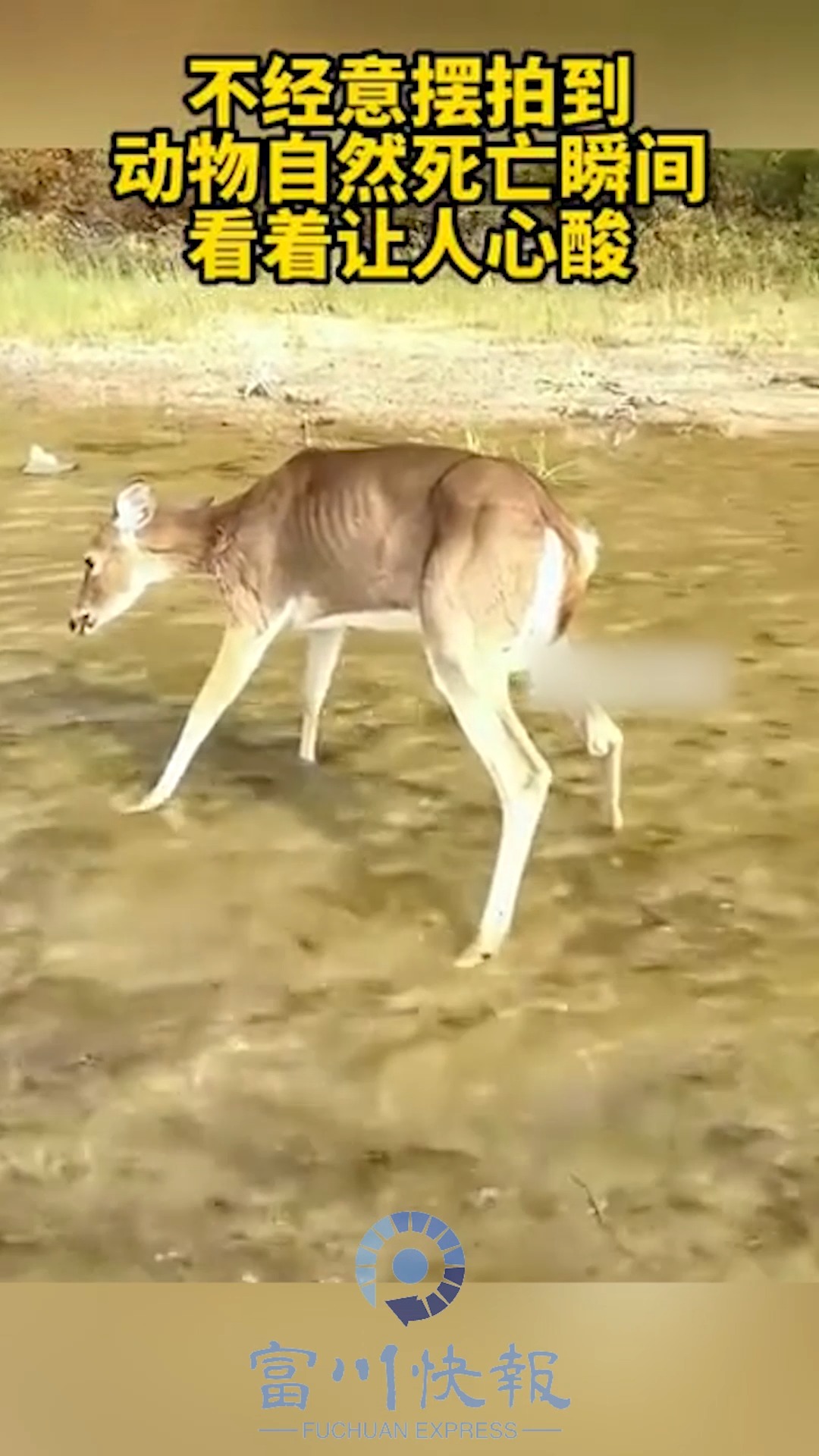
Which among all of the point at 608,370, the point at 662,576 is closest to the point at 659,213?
the point at 608,370

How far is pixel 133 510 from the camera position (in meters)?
1.45

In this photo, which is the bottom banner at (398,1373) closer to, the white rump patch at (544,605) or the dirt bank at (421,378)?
the white rump patch at (544,605)

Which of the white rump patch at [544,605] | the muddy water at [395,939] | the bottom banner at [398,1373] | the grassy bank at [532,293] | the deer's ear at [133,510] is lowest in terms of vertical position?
the bottom banner at [398,1373]

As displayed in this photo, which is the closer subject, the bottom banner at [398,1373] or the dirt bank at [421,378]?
the bottom banner at [398,1373]

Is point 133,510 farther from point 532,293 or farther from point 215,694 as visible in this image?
point 532,293

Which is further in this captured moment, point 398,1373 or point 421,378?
point 421,378

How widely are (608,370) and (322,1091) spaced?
2.06 ft

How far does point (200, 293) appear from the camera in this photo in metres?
1.47

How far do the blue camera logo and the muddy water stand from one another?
0.04ft

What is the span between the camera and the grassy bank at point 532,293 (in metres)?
1.46

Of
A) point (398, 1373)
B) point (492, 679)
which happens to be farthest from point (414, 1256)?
point (492, 679)

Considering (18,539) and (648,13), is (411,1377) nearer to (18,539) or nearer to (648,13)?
(18,539)

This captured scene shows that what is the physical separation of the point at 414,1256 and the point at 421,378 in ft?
2.28

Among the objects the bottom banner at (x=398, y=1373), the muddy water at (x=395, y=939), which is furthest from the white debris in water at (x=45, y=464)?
the bottom banner at (x=398, y=1373)
